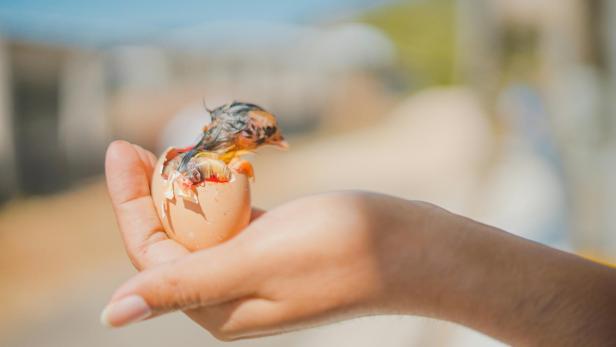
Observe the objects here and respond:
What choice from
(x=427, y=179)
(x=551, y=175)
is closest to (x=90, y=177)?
(x=427, y=179)

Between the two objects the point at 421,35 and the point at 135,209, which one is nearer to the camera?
the point at 135,209

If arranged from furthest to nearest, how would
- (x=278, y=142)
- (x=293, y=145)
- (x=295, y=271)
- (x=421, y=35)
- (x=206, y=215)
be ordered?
1. (x=421, y=35)
2. (x=293, y=145)
3. (x=278, y=142)
4. (x=206, y=215)
5. (x=295, y=271)

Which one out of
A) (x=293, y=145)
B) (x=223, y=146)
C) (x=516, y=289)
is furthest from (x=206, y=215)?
(x=293, y=145)

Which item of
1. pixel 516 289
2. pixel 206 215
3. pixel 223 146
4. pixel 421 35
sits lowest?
pixel 516 289

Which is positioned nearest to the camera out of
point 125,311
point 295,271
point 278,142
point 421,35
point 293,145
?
point 125,311

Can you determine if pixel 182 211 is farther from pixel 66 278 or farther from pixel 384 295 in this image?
pixel 66 278

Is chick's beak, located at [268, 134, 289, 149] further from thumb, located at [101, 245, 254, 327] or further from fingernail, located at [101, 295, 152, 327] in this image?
fingernail, located at [101, 295, 152, 327]

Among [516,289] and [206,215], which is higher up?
[206,215]

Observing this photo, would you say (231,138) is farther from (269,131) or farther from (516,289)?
(516,289)
